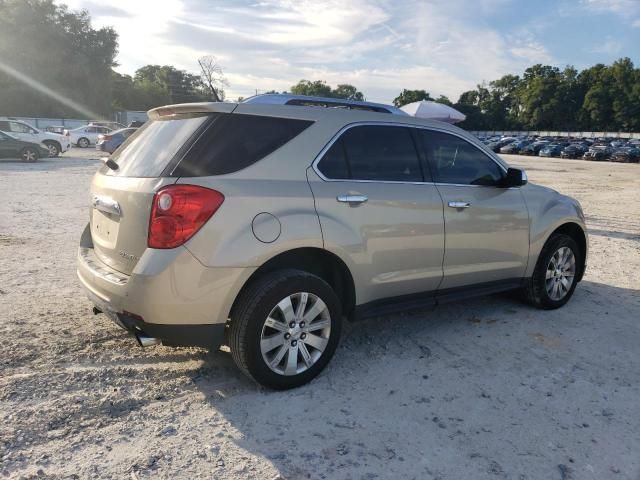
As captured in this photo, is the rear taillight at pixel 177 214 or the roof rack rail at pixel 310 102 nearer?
the rear taillight at pixel 177 214

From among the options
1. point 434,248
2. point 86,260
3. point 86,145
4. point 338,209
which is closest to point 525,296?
point 434,248

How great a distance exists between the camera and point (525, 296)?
531cm

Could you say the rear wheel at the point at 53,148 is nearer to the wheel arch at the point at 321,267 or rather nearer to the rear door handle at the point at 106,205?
the rear door handle at the point at 106,205

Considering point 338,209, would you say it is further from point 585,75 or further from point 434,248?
point 585,75

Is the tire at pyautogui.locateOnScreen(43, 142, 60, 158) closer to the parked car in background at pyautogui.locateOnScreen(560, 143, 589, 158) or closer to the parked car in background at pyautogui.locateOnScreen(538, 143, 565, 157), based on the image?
the parked car in background at pyautogui.locateOnScreen(560, 143, 589, 158)

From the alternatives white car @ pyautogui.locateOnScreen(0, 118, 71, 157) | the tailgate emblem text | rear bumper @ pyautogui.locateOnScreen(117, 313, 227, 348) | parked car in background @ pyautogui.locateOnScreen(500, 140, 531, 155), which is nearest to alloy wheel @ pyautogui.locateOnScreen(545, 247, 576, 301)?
rear bumper @ pyautogui.locateOnScreen(117, 313, 227, 348)

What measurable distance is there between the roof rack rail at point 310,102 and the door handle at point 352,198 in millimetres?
769

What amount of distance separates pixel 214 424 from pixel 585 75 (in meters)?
132

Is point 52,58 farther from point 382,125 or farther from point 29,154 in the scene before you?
point 382,125

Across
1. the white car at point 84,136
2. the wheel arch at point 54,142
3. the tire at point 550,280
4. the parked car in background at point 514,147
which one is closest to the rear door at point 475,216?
the tire at point 550,280

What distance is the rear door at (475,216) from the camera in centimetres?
430

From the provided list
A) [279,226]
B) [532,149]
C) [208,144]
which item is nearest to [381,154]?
[279,226]

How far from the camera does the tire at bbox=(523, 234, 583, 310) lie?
203 inches

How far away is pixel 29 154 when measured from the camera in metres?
21.7
